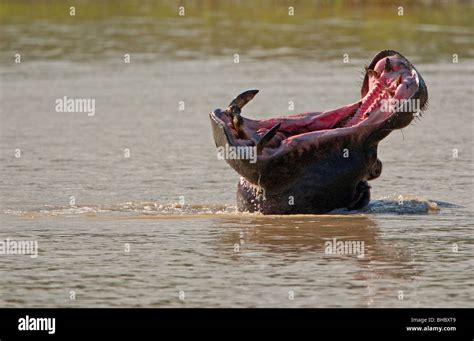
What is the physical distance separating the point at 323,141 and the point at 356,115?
50cm

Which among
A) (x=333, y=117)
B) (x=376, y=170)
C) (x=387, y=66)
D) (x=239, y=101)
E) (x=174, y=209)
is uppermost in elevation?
(x=387, y=66)

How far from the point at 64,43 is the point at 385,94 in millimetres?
18055

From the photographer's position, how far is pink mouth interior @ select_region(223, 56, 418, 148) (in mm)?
12680

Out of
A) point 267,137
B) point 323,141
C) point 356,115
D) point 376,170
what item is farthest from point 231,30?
point 267,137

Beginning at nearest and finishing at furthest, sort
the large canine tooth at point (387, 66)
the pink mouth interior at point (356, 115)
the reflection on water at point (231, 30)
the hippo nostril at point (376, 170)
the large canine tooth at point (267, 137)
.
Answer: the large canine tooth at point (267, 137) < the pink mouth interior at point (356, 115) < the large canine tooth at point (387, 66) < the hippo nostril at point (376, 170) < the reflection on water at point (231, 30)

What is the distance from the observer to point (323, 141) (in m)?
12.8

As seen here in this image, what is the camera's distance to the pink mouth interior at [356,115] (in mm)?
12680

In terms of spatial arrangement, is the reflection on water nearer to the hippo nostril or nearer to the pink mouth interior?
the pink mouth interior

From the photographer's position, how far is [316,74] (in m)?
25.3

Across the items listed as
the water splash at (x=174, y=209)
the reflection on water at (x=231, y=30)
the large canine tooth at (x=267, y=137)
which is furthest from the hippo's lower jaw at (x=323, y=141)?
the reflection on water at (x=231, y=30)

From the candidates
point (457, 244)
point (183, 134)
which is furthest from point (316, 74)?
point (457, 244)
